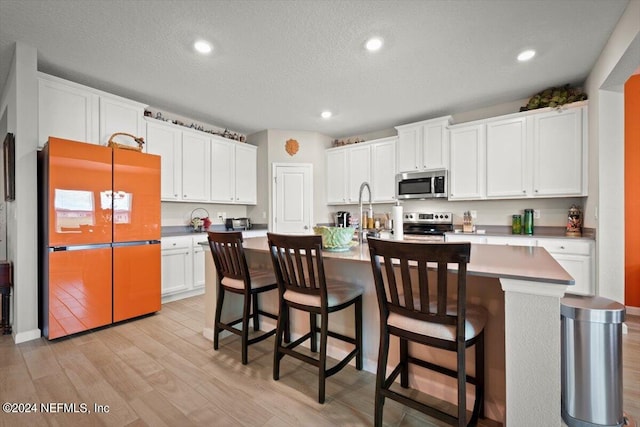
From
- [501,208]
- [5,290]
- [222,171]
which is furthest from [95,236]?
[501,208]

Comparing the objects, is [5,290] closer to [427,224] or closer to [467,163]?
[427,224]

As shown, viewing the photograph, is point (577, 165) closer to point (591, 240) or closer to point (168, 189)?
point (591, 240)

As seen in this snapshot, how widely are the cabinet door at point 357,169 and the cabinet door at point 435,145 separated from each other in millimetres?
957

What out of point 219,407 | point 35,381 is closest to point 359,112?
point 219,407

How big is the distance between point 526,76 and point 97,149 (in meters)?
4.48

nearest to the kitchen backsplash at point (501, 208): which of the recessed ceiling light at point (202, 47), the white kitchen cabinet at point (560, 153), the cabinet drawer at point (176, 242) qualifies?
the white kitchen cabinet at point (560, 153)

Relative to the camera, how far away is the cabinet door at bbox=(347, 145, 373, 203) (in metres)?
4.79

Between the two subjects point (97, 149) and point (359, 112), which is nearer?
point (97, 149)

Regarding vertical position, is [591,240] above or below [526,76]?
below

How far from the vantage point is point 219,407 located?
163 centimetres

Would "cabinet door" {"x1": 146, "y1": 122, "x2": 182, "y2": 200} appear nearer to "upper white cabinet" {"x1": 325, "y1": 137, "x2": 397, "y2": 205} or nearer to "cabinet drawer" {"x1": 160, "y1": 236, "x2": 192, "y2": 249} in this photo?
"cabinet drawer" {"x1": 160, "y1": 236, "x2": 192, "y2": 249}

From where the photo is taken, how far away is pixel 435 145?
4.05 meters

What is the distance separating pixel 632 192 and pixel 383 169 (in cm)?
288

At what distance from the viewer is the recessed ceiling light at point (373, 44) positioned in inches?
93.9
